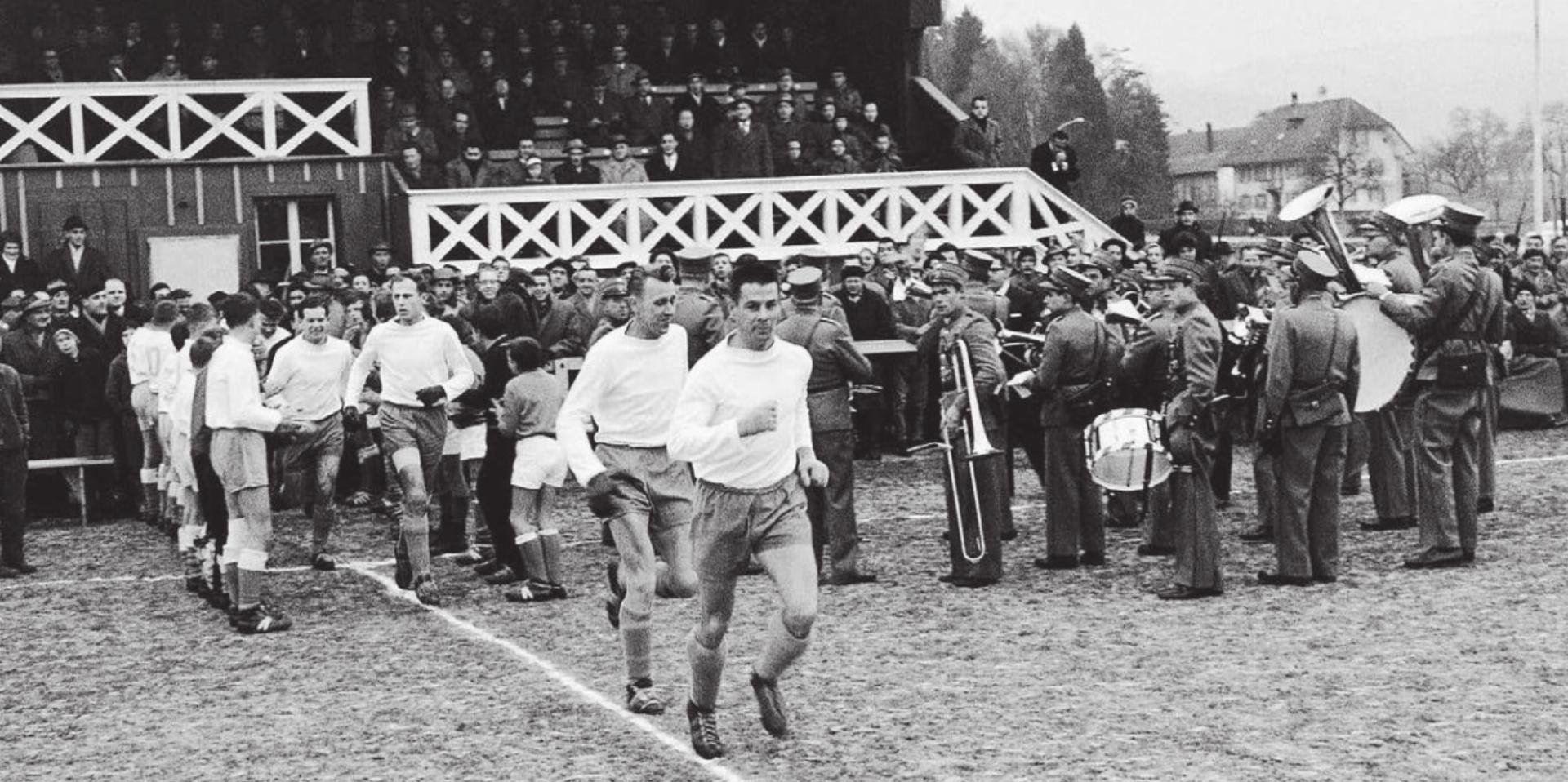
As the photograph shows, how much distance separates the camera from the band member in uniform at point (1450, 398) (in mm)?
13094

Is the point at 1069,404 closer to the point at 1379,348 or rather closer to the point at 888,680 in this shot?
the point at 1379,348

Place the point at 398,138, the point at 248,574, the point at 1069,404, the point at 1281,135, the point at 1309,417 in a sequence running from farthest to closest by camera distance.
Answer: the point at 1281,135 → the point at 398,138 → the point at 1069,404 → the point at 1309,417 → the point at 248,574

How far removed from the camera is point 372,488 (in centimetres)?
1852

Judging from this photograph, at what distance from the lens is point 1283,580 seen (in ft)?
41.7

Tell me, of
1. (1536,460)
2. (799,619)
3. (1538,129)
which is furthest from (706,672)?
(1538,129)

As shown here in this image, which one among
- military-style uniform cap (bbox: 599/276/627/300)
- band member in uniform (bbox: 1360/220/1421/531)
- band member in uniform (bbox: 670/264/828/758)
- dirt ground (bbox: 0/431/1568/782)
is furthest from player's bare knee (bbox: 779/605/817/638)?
band member in uniform (bbox: 1360/220/1421/531)

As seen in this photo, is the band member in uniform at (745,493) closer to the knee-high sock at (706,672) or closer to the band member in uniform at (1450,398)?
the knee-high sock at (706,672)

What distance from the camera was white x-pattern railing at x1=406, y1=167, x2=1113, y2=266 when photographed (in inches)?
944

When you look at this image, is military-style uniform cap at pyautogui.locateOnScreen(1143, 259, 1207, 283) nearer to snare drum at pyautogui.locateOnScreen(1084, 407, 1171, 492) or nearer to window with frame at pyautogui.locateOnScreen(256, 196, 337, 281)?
snare drum at pyautogui.locateOnScreen(1084, 407, 1171, 492)

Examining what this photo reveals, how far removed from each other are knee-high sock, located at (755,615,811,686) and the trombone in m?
4.34

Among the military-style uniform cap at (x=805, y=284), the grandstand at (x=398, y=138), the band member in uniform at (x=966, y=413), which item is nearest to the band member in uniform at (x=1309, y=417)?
the band member in uniform at (x=966, y=413)

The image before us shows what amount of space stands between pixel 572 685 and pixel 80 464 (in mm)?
8997

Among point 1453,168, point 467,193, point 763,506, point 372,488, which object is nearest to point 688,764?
point 763,506

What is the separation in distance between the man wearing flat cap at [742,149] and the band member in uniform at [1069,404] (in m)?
12.2
